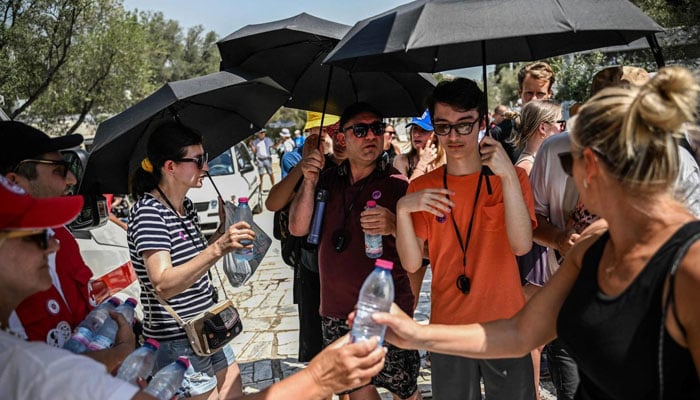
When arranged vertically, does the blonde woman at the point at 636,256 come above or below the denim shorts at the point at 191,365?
above

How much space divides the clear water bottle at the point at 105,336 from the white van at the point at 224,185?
761 cm

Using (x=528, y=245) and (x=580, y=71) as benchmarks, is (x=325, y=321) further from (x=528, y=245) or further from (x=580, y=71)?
(x=580, y=71)

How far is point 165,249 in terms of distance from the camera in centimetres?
288

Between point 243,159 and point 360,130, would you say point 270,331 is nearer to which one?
point 360,130

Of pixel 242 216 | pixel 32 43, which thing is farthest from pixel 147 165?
pixel 32 43

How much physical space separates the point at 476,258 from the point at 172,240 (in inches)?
64.3

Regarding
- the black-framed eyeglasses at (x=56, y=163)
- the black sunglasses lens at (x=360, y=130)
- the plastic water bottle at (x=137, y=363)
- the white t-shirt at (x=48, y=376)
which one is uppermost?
the black-framed eyeglasses at (x=56, y=163)

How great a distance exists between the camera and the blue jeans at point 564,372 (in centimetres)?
312

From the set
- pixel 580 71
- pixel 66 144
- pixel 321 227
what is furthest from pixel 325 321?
pixel 580 71

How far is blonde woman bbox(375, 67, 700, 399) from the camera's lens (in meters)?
1.56

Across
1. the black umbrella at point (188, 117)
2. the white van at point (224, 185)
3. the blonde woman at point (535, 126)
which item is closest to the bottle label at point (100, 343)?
the black umbrella at point (188, 117)

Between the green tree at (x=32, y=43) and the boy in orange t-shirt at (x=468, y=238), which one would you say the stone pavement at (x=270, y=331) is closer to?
the boy in orange t-shirt at (x=468, y=238)

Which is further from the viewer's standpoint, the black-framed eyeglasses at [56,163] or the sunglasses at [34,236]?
the black-framed eyeglasses at [56,163]

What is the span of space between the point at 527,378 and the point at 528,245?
2.34ft
